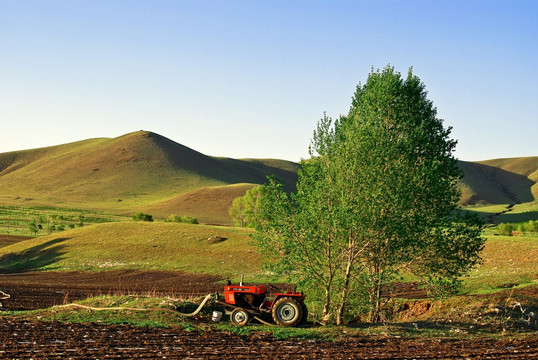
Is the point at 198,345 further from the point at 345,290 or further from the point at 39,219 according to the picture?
the point at 39,219

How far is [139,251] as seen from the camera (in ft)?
192

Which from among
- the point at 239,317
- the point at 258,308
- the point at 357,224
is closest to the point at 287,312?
the point at 258,308

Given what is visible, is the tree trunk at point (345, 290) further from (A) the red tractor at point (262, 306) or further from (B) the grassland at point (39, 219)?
(B) the grassland at point (39, 219)

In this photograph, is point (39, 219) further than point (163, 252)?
Yes

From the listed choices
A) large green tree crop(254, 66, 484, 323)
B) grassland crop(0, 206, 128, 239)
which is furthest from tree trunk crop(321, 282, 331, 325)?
grassland crop(0, 206, 128, 239)

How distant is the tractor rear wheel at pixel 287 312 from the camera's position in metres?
19.5

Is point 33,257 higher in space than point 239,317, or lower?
lower

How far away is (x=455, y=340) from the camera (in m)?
17.6

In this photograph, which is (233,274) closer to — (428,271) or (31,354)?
(428,271)

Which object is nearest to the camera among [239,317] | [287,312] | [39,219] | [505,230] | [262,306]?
[287,312]

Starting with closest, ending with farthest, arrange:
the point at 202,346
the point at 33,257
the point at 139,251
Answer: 1. the point at 202,346
2. the point at 139,251
3. the point at 33,257

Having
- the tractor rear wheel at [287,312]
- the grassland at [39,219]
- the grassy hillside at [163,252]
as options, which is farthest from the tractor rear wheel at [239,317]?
the grassland at [39,219]

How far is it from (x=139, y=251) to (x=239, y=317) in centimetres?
4063

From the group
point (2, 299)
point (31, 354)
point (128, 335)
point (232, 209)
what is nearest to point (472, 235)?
point (128, 335)
